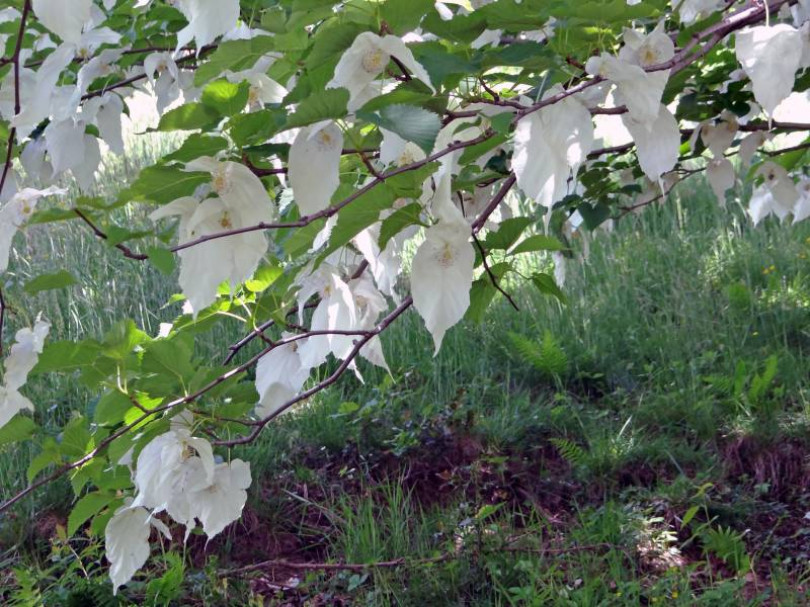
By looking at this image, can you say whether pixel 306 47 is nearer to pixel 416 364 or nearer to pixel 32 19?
pixel 32 19

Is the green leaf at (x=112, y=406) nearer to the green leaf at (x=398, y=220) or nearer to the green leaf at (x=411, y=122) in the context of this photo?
the green leaf at (x=398, y=220)

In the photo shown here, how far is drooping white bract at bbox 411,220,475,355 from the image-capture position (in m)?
0.81

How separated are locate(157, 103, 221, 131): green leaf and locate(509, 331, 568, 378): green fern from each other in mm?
2237

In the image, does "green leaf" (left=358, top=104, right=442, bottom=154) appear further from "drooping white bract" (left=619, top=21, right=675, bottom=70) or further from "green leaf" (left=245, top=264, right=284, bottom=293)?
"green leaf" (left=245, top=264, right=284, bottom=293)

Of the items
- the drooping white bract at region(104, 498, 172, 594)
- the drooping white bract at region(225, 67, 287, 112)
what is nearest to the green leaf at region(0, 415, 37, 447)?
the drooping white bract at region(104, 498, 172, 594)

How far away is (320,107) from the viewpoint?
795 mm

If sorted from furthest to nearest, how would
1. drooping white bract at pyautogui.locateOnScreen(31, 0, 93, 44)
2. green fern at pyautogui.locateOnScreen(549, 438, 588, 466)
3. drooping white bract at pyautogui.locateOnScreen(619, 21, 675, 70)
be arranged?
1. green fern at pyautogui.locateOnScreen(549, 438, 588, 466)
2. drooping white bract at pyautogui.locateOnScreen(619, 21, 675, 70)
3. drooping white bract at pyautogui.locateOnScreen(31, 0, 93, 44)

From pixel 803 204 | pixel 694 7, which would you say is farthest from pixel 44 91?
pixel 803 204

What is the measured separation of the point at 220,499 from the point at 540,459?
5.65 feet

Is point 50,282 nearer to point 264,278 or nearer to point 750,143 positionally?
point 264,278

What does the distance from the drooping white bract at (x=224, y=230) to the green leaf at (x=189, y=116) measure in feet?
0.16

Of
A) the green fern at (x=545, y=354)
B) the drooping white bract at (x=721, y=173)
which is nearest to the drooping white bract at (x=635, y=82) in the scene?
the drooping white bract at (x=721, y=173)

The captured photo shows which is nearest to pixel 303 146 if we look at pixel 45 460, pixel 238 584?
pixel 45 460

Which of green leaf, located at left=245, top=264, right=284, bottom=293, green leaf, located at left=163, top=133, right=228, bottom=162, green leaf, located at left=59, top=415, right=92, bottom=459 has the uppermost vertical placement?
green leaf, located at left=163, top=133, right=228, bottom=162
